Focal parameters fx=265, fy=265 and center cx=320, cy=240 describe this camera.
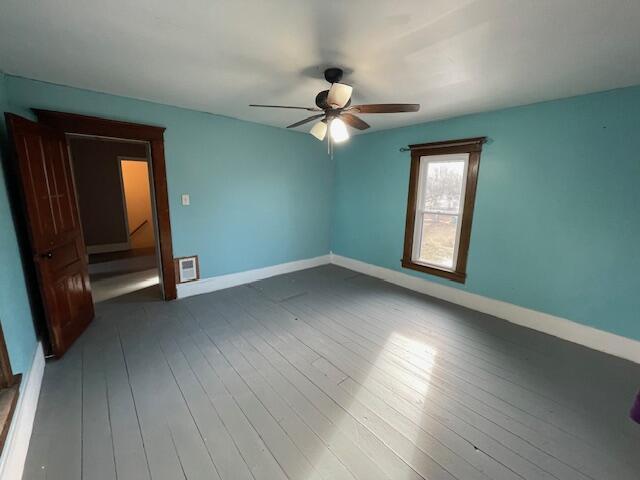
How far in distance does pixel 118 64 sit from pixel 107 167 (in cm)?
412

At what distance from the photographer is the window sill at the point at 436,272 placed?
3.45 m

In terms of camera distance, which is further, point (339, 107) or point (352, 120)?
point (352, 120)

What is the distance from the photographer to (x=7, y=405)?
1367mm

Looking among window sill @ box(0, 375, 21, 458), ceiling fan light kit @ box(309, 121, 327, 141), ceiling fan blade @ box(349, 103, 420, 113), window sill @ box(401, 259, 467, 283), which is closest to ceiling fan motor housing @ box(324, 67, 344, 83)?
ceiling fan blade @ box(349, 103, 420, 113)

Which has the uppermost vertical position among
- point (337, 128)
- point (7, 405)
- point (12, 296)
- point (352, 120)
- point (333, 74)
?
point (333, 74)

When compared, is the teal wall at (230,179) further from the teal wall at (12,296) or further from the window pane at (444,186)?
the window pane at (444,186)

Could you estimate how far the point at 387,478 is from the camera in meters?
1.37

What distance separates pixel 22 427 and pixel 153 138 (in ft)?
9.02

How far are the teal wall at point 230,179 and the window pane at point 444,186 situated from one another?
1891 millimetres

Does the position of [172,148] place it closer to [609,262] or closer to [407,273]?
[407,273]

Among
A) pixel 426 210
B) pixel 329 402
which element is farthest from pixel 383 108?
pixel 329 402

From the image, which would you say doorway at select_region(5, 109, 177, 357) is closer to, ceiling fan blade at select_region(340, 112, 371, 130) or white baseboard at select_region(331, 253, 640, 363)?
ceiling fan blade at select_region(340, 112, 371, 130)

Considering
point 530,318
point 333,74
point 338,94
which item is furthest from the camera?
point 530,318

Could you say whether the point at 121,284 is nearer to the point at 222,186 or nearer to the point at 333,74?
the point at 222,186
